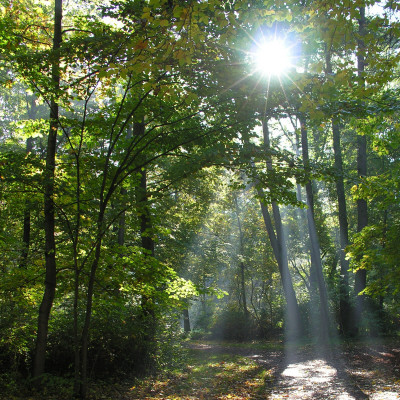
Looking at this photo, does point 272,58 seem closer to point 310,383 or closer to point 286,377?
point 310,383

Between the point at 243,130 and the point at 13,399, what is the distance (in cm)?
560

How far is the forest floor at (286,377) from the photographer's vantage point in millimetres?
6477

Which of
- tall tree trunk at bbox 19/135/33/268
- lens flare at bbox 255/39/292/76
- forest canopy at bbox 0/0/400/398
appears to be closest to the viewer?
forest canopy at bbox 0/0/400/398

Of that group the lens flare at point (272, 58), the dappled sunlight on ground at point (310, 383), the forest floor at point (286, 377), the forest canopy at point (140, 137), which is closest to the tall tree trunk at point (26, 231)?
the forest canopy at point (140, 137)

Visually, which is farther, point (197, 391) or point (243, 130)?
point (197, 391)

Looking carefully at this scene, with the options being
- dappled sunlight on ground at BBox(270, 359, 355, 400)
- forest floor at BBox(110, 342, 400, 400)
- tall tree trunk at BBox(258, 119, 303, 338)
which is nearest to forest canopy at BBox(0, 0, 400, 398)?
forest floor at BBox(110, 342, 400, 400)

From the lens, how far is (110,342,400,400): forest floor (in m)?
6.48

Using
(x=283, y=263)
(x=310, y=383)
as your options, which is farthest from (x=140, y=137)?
(x=283, y=263)

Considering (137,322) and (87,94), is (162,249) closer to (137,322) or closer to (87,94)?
(137,322)

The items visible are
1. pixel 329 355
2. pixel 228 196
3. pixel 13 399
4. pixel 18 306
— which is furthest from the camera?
pixel 228 196

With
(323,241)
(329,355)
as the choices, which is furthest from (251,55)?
(323,241)

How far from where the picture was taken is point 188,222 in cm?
1530

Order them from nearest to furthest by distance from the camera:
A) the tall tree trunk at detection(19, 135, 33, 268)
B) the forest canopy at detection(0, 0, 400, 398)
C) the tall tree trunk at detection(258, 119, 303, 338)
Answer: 1. the forest canopy at detection(0, 0, 400, 398)
2. the tall tree trunk at detection(19, 135, 33, 268)
3. the tall tree trunk at detection(258, 119, 303, 338)

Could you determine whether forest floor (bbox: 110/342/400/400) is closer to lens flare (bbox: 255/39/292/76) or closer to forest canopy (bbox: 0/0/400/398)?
forest canopy (bbox: 0/0/400/398)
